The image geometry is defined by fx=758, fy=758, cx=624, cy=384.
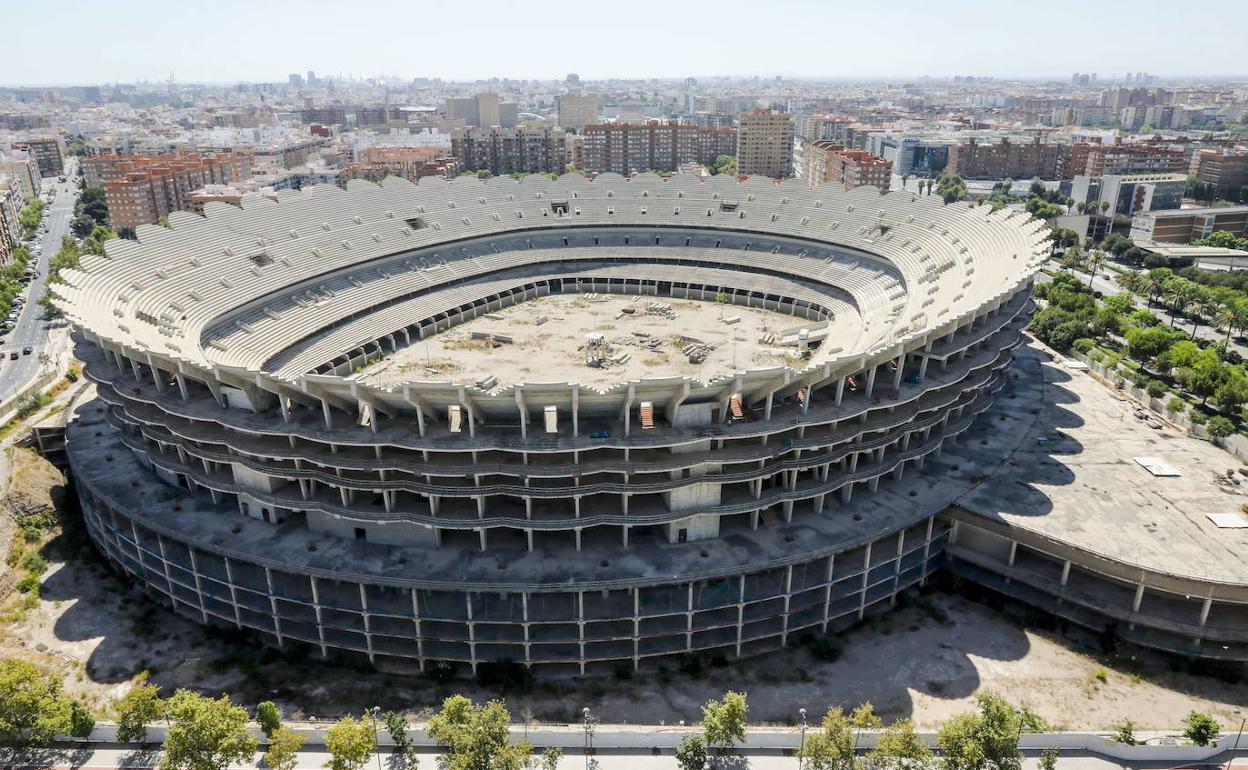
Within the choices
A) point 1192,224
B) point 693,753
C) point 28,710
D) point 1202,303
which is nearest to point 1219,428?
point 1202,303

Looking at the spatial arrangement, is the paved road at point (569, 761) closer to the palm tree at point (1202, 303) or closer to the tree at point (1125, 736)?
the tree at point (1125, 736)

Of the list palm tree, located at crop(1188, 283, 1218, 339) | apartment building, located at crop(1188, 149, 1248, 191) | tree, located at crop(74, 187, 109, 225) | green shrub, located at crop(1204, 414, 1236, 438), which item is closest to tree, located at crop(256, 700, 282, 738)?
green shrub, located at crop(1204, 414, 1236, 438)

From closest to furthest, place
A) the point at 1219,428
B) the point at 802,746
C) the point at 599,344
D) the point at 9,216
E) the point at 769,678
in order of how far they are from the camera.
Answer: the point at 802,746 → the point at 769,678 → the point at 1219,428 → the point at 599,344 → the point at 9,216

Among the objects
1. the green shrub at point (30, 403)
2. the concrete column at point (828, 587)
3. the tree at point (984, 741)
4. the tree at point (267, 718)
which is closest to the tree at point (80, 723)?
the tree at point (267, 718)

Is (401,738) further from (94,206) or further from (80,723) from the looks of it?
(94,206)

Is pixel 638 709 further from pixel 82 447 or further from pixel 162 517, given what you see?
pixel 82 447

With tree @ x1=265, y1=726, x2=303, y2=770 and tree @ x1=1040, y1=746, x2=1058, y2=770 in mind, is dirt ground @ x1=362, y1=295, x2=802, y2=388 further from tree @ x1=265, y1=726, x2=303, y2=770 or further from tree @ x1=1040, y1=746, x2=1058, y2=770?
tree @ x1=1040, y1=746, x2=1058, y2=770
